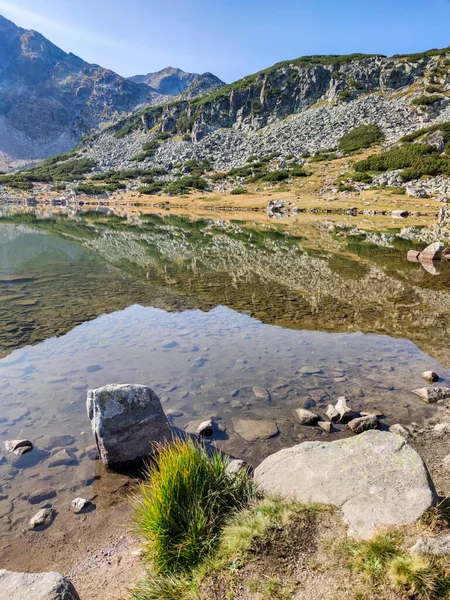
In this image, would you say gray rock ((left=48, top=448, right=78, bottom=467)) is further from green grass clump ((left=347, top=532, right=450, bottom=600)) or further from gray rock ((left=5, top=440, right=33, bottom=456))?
green grass clump ((left=347, top=532, right=450, bottom=600))

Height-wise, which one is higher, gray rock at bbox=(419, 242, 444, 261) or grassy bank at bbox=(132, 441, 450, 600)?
gray rock at bbox=(419, 242, 444, 261)

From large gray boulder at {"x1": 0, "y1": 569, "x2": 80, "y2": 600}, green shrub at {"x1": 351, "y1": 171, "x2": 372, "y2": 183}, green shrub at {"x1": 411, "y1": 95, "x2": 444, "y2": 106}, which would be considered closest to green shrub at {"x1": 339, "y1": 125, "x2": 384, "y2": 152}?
green shrub at {"x1": 411, "y1": 95, "x2": 444, "y2": 106}

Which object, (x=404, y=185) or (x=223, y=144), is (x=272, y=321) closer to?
(x=404, y=185)

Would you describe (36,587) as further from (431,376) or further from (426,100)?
(426,100)

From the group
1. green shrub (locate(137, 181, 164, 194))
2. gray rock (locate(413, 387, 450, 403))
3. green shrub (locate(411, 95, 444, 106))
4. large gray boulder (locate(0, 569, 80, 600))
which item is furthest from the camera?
green shrub (locate(137, 181, 164, 194))

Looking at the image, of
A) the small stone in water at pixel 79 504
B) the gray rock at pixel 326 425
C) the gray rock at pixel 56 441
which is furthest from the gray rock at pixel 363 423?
the gray rock at pixel 56 441

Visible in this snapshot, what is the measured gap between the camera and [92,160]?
6722 inches

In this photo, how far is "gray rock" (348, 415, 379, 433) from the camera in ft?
27.6

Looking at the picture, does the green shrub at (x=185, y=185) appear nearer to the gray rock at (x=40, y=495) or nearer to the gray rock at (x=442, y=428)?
the gray rock at (x=442, y=428)

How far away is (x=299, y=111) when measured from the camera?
476ft

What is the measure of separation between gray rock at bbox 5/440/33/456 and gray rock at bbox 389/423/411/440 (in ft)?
25.6

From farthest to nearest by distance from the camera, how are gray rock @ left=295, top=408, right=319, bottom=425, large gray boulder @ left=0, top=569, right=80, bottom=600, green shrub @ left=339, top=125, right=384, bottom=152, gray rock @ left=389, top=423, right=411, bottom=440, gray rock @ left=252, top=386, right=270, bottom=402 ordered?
1. green shrub @ left=339, top=125, right=384, bottom=152
2. gray rock @ left=252, top=386, right=270, bottom=402
3. gray rock @ left=295, top=408, right=319, bottom=425
4. gray rock @ left=389, top=423, right=411, bottom=440
5. large gray boulder @ left=0, top=569, right=80, bottom=600

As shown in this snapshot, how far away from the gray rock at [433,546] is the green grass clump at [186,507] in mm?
2169

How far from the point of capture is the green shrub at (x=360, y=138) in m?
103
